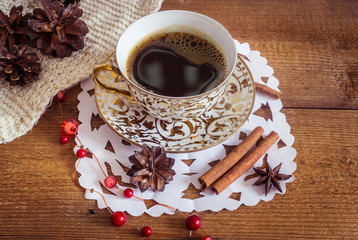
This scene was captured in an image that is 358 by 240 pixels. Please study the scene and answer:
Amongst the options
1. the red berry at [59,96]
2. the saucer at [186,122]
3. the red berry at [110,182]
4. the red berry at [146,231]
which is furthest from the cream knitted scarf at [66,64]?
the red berry at [146,231]

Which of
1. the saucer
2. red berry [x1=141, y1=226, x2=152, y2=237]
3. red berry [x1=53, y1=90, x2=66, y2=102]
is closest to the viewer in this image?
red berry [x1=141, y1=226, x2=152, y2=237]

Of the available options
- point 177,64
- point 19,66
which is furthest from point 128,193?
point 19,66

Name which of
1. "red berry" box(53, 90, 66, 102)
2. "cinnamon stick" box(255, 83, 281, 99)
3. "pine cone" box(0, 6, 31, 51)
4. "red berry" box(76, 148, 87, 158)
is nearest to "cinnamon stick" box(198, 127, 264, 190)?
"cinnamon stick" box(255, 83, 281, 99)

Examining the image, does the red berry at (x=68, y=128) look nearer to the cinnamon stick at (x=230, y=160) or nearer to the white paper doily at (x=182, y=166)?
the white paper doily at (x=182, y=166)

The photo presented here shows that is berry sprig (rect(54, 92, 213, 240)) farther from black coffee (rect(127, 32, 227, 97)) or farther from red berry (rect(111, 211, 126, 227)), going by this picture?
black coffee (rect(127, 32, 227, 97))

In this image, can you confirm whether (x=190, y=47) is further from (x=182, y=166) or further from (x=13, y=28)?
(x=13, y=28)

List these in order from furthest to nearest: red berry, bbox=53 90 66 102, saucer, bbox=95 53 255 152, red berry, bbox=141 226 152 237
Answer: red berry, bbox=53 90 66 102, saucer, bbox=95 53 255 152, red berry, bbox=141 226 152 237
